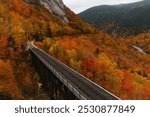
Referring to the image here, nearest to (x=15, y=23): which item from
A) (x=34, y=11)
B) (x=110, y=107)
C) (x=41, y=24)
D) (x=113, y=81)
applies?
(x=41, y=24)

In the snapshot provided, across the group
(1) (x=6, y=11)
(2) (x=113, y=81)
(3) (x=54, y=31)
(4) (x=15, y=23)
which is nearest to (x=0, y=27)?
(4) (x=15, y=23)

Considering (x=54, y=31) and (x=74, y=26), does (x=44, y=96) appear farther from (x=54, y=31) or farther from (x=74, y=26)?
(x=74, y=26)

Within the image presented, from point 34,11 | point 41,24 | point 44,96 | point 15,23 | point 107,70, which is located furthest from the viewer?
point 34,11

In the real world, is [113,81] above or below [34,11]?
below

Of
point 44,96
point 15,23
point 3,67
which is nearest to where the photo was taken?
point 44,96

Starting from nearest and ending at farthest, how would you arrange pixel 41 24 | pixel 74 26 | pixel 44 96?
pixel 44 96 < pixel 41 24 < pixel 74 26

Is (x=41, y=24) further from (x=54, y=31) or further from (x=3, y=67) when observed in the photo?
(x=3, y=67)

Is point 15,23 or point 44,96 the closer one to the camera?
point 44,96

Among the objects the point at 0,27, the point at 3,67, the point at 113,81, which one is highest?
the point at 0,27

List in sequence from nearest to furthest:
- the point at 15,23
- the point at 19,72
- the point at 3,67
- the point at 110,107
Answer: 1. the point at 110,107
2. the point at 3,67
3. the point at 19,72
4. the point at 15,23
